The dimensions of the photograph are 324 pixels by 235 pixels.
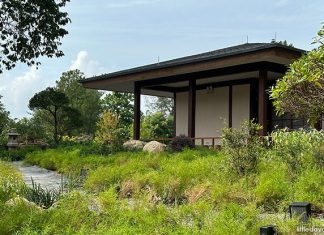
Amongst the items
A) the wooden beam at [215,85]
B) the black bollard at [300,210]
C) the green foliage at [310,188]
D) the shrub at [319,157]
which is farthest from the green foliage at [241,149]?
the wooden beam at [215,85]

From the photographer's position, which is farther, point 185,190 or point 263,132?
point 263,132

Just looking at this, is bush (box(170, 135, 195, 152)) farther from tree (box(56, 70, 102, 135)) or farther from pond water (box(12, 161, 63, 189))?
tree (box(56, 70, 102, 135))

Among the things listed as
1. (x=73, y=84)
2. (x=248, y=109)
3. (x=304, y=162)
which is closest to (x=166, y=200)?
(x=304, y=162)

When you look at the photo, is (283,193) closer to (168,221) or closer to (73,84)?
(168,221)

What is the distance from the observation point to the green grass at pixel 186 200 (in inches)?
162

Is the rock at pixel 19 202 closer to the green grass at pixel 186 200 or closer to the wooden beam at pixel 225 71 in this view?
the green grass at pixel 186 200

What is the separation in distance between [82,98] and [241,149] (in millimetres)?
33420

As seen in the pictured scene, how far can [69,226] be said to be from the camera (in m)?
4.03

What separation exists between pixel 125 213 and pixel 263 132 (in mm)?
10166

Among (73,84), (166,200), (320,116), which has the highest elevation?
(73,84)

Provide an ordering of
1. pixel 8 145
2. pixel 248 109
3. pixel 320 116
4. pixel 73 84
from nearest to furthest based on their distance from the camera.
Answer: pixel 320 116 → pixel 248 109 → pixel 8 145 → pixel 73 84

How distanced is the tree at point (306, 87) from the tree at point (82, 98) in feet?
111

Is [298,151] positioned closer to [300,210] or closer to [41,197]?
[300,210]

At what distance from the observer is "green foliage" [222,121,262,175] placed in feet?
23.5
